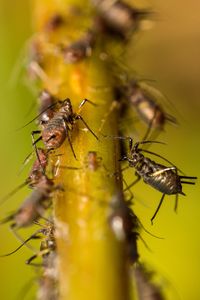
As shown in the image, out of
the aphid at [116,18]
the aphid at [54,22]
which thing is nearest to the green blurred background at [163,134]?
the aphid at [116,18]

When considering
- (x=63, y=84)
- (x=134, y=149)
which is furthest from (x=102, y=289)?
(x=63, y=84)

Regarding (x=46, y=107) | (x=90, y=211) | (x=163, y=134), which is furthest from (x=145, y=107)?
(x=90, y=211)

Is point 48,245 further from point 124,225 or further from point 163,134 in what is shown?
point 163,134

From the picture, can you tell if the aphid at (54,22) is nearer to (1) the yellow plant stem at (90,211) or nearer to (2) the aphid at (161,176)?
(1) the yellow plant stem at (90,211)

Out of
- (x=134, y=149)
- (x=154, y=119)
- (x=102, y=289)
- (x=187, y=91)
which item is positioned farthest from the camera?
(x=187, y=91)

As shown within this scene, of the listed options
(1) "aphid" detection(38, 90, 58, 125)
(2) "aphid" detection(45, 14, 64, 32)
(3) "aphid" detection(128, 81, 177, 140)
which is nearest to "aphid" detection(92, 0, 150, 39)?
(2) "aphid" detection(45, 14, 64, 32)

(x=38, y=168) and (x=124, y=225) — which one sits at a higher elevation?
(x=38, y=168)

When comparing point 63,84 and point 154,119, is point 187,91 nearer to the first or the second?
point 154,119
